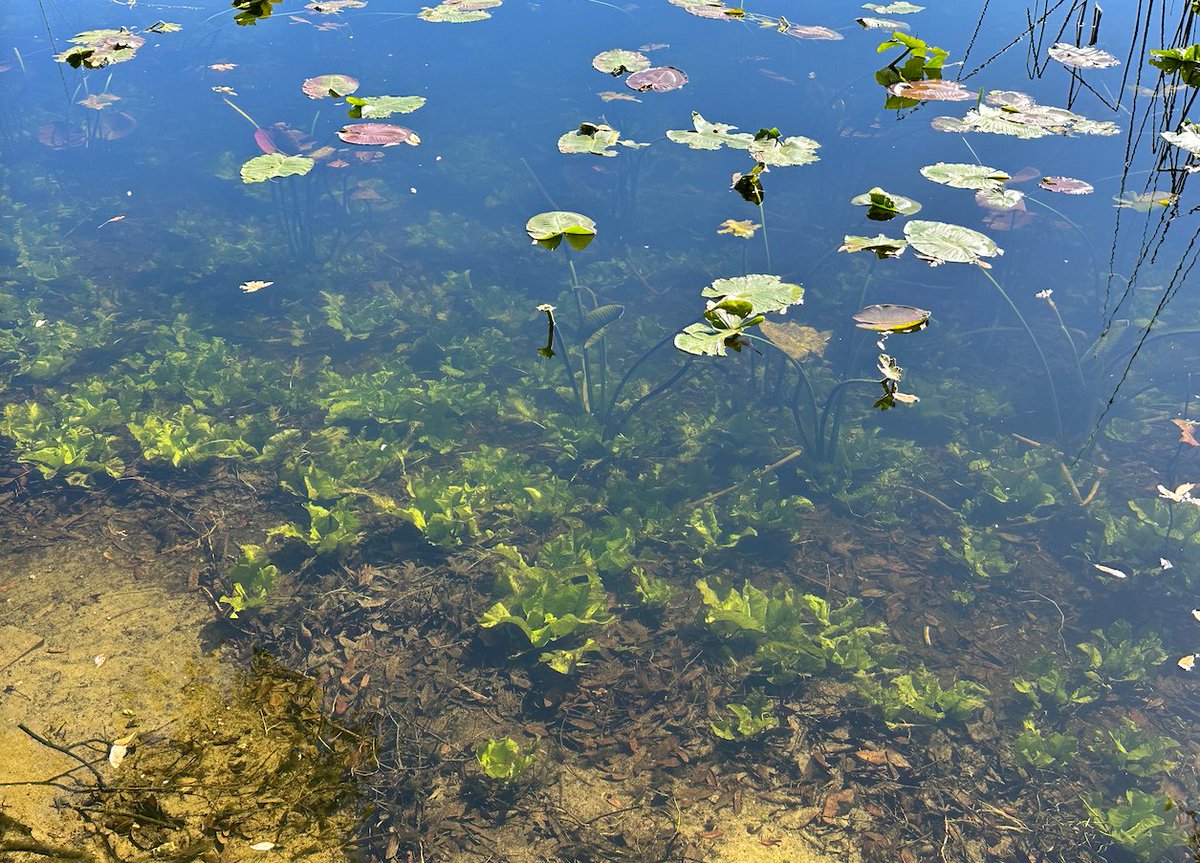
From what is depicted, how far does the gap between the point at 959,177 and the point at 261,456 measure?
15.0 ft

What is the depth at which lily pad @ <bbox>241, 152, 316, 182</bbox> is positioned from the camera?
4555 millimetres

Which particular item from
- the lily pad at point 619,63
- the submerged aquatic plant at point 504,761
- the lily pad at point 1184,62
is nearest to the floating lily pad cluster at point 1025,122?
the lily pad at point 1184,62

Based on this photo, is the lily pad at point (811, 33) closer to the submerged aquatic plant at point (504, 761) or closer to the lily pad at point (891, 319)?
the lily pad at point (891, 319)

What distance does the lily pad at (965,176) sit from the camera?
4359 mm

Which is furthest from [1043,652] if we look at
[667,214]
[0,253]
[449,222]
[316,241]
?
[0,253]

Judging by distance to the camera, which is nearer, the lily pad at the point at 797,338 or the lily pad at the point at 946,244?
the lily pad at the point at 946,244

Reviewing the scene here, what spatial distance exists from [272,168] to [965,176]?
4.42m

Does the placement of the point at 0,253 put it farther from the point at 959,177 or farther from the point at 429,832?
the point at 959,177

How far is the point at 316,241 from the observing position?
6.30 meters

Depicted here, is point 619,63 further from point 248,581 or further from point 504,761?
point 504,761

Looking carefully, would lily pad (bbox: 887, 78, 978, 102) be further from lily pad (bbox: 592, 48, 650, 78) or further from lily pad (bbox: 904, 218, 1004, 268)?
lily pad (bbox: 592, 48, 650, 78)

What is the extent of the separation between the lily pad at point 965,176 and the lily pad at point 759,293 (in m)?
1.45

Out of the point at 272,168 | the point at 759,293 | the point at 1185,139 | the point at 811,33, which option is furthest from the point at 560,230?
the point at 811,33

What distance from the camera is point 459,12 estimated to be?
276 inches
